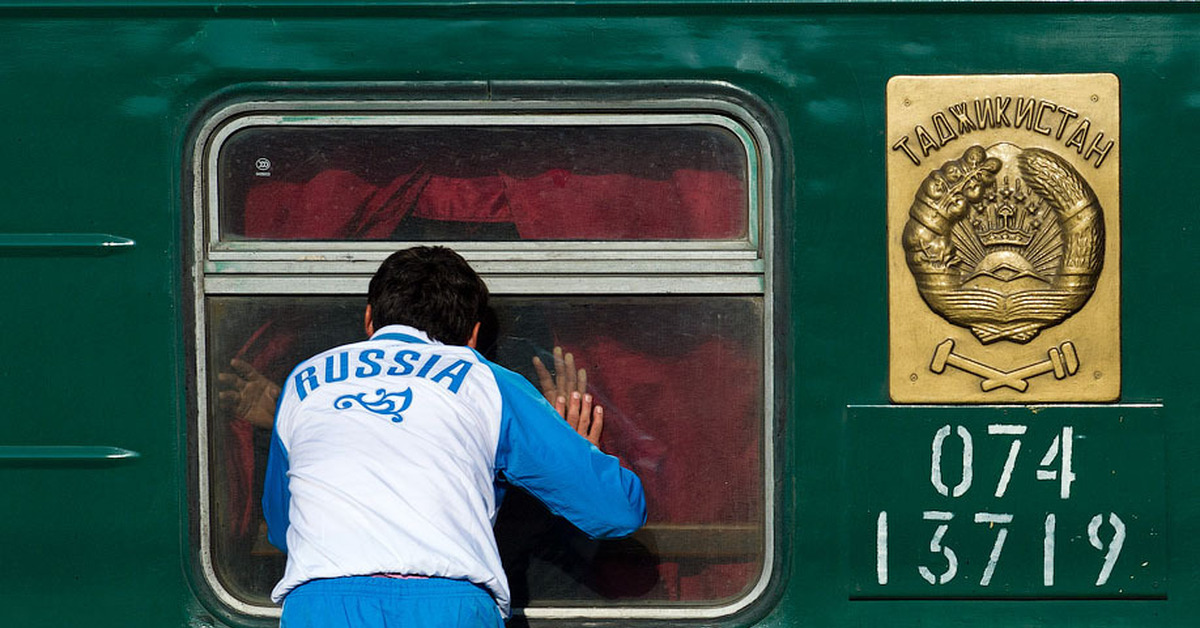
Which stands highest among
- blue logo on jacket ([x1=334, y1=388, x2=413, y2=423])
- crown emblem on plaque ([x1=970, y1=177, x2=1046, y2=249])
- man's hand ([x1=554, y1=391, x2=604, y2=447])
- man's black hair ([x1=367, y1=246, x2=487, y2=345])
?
crown emblem on plaque ([x1=970, y1=177, x2=1046, y2=249])

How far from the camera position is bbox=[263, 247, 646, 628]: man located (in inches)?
76.4

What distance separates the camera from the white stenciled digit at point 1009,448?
7.44 feet

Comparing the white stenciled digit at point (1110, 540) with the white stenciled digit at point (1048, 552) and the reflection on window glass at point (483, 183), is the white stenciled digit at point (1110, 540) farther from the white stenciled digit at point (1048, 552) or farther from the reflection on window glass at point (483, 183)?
the reflection on window glass at point (483, 183)

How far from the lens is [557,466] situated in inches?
81.7

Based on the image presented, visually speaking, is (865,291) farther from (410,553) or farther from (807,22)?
(410,553)

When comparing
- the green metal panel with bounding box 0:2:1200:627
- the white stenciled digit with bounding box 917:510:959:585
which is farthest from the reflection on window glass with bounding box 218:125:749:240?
the white stenciled digit with bounding box 917:510:959:585

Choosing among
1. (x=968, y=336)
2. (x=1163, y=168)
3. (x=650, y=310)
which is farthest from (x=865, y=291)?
(x=1163, y=168)

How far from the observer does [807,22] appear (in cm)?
228

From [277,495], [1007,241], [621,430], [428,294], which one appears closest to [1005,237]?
[1007,241]

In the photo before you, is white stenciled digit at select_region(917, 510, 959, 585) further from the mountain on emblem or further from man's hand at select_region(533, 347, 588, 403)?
man's hand at select_region(533, 347, 588, 403)

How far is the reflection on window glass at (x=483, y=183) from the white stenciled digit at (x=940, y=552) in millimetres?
644

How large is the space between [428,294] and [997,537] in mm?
1139

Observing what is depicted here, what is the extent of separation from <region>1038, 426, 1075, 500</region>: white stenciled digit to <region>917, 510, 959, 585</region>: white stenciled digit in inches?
7.6

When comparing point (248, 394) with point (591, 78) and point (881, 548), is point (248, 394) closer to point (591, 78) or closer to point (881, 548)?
point (591, 78)
